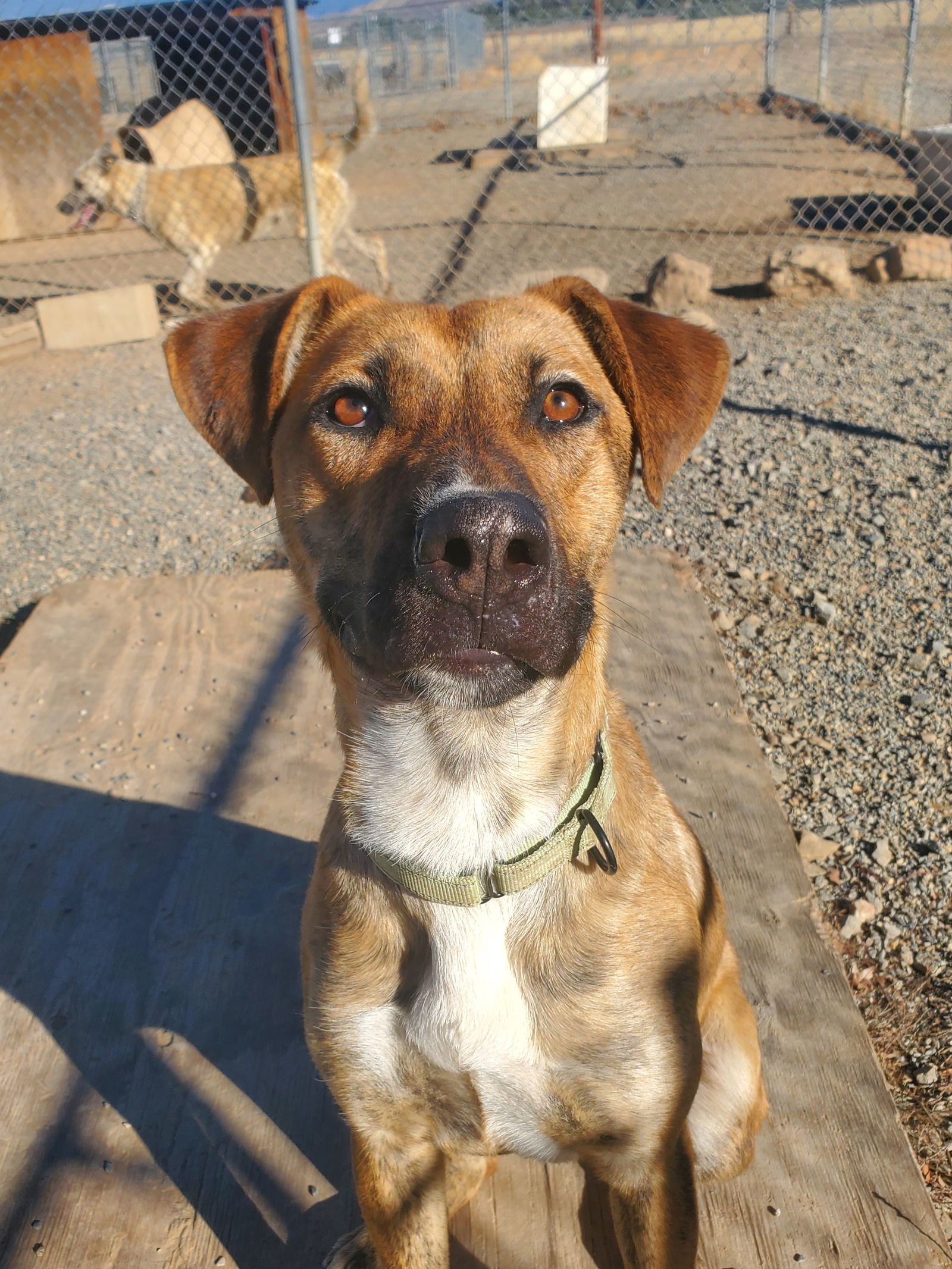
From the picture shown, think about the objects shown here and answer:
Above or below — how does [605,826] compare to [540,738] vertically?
below

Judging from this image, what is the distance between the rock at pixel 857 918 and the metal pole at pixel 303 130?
5968mm

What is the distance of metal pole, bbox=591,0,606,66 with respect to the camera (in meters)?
16.8

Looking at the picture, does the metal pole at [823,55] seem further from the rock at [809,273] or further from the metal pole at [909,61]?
the rock at [809,273]

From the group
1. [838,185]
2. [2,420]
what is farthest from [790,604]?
[838,185]

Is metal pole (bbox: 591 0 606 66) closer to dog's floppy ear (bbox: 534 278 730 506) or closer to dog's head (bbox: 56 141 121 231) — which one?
dog's head (bbox: 56 141 121 231)

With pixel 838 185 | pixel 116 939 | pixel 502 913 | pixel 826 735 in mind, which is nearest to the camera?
pixel 502 913

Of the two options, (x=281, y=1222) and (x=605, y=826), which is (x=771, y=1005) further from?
(x=281, y=1222)

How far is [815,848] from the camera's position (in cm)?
331

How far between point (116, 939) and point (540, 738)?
169 centimetres

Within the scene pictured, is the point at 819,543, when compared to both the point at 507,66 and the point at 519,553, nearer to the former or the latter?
the point at 519,553

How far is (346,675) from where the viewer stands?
2129 mm

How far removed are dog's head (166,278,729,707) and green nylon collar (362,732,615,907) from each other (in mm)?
328

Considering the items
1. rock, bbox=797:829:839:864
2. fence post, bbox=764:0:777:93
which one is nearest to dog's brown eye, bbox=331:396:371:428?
rock, bbox=797:829:839:864

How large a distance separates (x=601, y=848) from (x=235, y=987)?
53.6 inches
